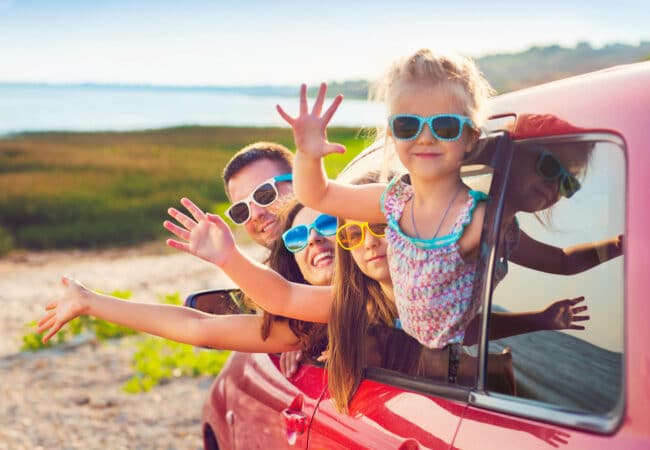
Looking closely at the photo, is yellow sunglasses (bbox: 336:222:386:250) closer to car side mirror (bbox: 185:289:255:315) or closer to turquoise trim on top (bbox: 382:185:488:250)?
turquoise trim on top (bbox: 382:185:488:250)

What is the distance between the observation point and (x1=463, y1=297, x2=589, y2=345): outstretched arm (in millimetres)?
1797

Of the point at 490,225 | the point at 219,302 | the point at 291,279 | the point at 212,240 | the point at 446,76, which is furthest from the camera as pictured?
the point at 219,302

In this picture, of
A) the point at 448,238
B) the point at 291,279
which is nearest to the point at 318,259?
the point at 291,279

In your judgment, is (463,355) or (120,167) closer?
(463,355)

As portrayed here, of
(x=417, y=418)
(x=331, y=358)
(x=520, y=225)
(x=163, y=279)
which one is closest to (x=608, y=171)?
(x=520, y=225)

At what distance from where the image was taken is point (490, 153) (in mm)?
2062

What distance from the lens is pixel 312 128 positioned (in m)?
2.19

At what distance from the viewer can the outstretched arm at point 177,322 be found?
8.96ft

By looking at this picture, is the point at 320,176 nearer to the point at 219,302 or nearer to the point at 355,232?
the point at 355,232

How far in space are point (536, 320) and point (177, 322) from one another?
123cm

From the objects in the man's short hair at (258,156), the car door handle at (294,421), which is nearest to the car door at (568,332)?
the car door handle at (294,421)

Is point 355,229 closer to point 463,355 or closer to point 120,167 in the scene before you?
point 463,355

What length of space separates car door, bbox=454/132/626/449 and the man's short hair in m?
1.81

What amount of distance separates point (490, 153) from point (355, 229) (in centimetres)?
49
